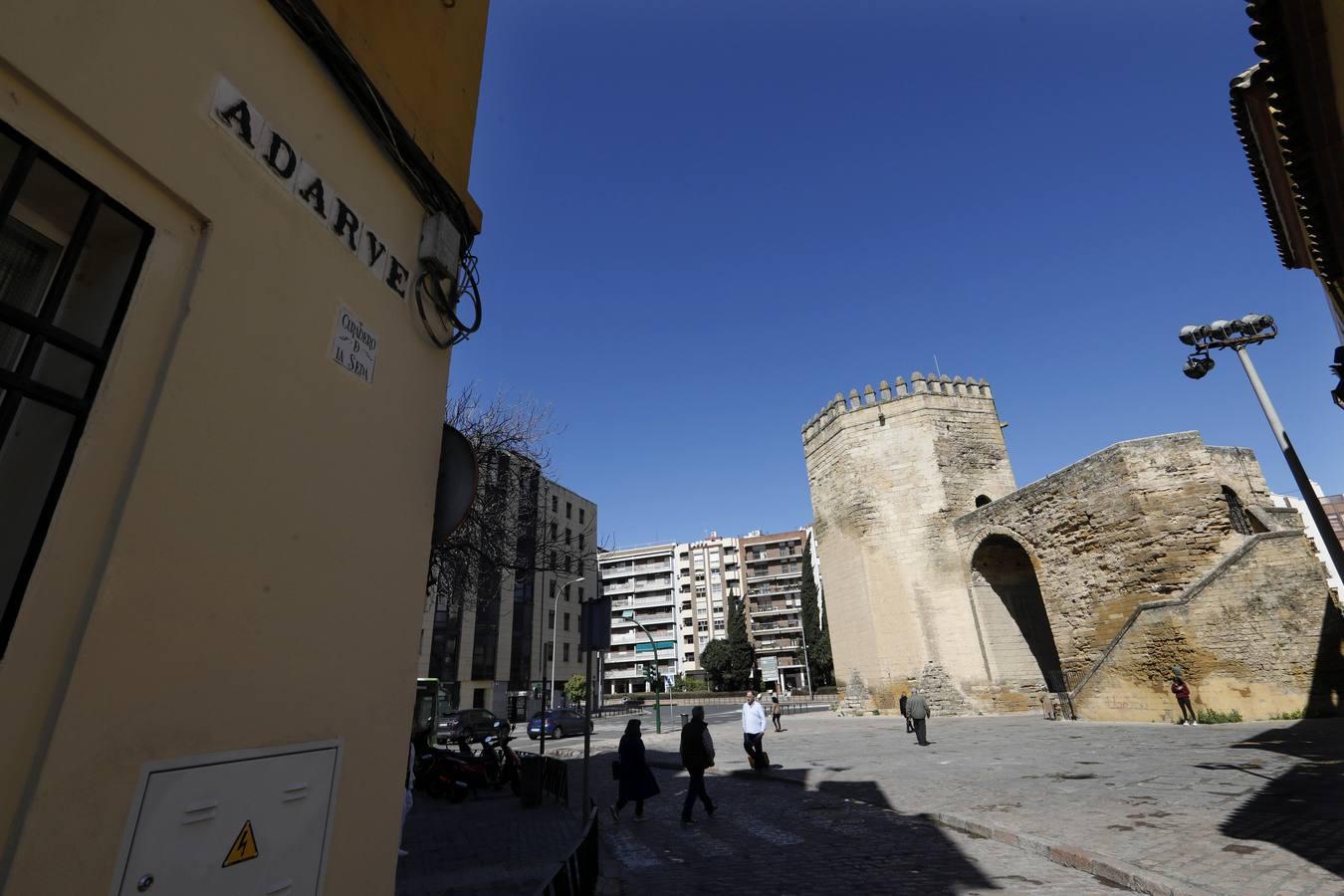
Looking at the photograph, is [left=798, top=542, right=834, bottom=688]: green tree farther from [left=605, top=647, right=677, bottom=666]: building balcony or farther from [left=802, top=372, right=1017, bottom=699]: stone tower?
[left=802, top=372, right=1017, bottom=699]: stone tower

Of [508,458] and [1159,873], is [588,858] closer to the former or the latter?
[1159,873]

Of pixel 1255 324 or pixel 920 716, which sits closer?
pixel 1255 324

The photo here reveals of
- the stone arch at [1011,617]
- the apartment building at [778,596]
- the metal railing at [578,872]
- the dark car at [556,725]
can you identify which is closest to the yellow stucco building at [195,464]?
the metal railing at [578,872]

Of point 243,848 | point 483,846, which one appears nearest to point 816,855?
point 483,846

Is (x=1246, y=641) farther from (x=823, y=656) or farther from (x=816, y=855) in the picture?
(x=823, y=656)

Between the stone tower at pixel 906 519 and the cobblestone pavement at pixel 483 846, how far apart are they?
56.1 feet

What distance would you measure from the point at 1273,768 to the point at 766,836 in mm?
7139

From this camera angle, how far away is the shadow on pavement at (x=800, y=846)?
5.18m

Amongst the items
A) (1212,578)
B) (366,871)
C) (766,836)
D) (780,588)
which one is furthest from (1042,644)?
(780,588)

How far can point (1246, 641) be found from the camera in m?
14.4

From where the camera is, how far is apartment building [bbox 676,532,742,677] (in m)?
76.1

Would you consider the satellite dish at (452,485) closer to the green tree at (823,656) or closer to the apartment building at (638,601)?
the green tree at (823,656)

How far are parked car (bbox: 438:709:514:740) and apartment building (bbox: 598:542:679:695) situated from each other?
157 feet

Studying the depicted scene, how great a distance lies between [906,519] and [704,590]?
55.3 meters
